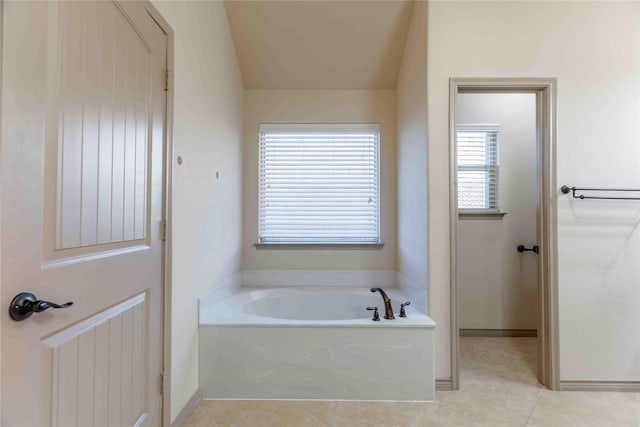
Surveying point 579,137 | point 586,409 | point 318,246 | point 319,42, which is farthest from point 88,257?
point 579,137

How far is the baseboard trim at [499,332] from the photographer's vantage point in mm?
2820

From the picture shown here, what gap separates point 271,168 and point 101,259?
192 cm

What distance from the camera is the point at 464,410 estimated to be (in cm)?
174

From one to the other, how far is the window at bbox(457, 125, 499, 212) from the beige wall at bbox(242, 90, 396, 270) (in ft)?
2.34

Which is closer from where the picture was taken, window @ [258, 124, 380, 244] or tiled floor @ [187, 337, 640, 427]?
tiled floor @ [187, 337, 640, 427]

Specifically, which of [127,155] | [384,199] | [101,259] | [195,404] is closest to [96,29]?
[127,155]

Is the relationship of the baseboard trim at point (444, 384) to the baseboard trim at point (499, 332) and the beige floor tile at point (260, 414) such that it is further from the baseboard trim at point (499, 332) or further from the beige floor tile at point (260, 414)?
the baseboard trim at point (499, 332)

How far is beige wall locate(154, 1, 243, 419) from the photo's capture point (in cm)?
158

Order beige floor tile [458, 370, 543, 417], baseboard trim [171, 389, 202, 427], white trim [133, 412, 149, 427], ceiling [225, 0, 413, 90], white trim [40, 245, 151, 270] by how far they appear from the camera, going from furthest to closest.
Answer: ceiling [225, 0, 413, 90] < beige floor tile [458, 370, 543, 417] < baseboard trim [171, 389, 202, 427] < white trim [133, 412, 149, 427] < white trim [40, 245, 151, 270]

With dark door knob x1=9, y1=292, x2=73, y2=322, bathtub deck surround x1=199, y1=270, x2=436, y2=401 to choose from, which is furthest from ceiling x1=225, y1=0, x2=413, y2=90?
dark door knob x1=9, y1=292, x2=73, y2=322

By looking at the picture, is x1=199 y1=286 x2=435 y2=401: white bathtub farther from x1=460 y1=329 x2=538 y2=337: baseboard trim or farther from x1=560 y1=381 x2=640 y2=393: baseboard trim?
x1=460 y1=329 x2=538 y2=337: baseboard trim

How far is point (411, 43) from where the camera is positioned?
231cm

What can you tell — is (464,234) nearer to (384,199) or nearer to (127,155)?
(384,199)

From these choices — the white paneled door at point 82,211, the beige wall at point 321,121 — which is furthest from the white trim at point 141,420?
the beige wall at point 321,121
